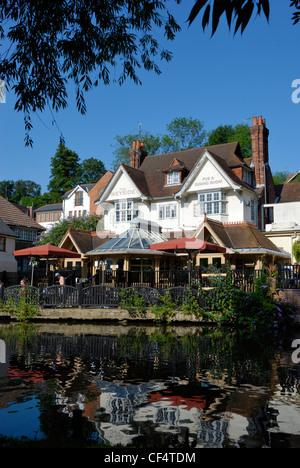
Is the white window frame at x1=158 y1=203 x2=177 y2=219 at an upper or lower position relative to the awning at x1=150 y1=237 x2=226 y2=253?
upper

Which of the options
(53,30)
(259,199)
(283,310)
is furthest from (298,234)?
(53,30)

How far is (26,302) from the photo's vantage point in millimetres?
21500

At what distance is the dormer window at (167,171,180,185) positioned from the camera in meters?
34.1

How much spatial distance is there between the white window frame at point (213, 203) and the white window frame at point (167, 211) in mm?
2231

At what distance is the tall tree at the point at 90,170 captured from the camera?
82.1 metres

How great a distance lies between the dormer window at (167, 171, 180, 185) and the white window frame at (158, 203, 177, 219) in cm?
218

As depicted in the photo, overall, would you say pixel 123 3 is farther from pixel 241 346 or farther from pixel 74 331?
pixel 74 331

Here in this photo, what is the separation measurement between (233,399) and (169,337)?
8.19 metres

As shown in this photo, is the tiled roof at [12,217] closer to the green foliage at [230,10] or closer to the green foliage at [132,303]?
the green foliage at [132,303]

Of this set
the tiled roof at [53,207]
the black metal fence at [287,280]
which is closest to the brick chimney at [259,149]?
the black metal fence at [287,280]

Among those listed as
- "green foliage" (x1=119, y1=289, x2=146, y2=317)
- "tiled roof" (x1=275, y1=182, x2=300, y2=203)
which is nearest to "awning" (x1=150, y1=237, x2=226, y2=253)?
"green foliage" (x1=119, y1=289, x2=146, y2=317)

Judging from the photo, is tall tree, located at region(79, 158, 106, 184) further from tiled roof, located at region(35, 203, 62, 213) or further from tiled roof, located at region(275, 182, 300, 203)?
tiled roof, located at region(275, 182, 300, 203)
